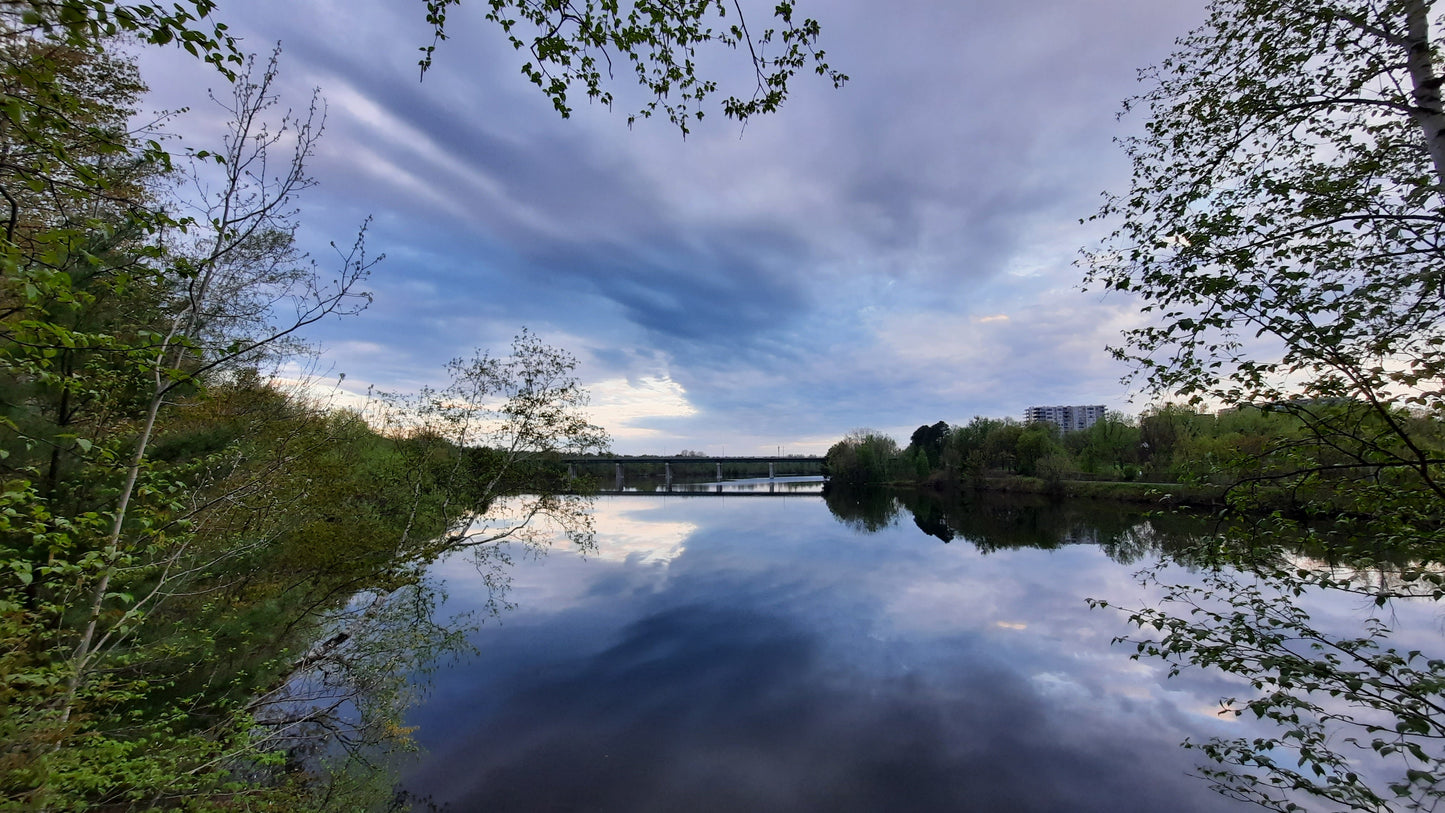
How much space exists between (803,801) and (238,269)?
10282mm

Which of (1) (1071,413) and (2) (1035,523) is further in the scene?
(1) (1071,413)

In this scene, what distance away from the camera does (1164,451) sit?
42281 millimetres

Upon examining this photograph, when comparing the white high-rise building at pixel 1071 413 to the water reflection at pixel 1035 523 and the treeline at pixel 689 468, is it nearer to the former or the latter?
the treeline at pixel 689 468

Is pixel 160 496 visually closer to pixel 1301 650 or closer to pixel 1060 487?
pixel 1301 650

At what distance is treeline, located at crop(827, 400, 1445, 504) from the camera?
4.07 metres

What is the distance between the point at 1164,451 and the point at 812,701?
4798cm

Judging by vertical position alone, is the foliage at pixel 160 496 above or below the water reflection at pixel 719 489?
above

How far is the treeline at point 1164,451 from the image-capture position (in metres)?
4.07

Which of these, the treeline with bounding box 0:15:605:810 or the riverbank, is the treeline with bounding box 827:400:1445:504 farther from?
→ the treeline with bounding box 0:15:605:810

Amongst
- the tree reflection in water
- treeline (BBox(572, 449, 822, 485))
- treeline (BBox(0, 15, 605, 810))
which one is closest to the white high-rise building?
treeline (BBox(572, 449, 822, 485))

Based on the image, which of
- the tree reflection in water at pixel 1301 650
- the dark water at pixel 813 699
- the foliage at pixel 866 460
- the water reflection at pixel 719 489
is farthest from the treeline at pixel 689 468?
the tree reflection in water at pixel 1301 650

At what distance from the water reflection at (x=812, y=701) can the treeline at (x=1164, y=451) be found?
200 inches

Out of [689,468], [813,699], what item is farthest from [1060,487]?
[689,468]

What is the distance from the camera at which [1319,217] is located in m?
4.27
